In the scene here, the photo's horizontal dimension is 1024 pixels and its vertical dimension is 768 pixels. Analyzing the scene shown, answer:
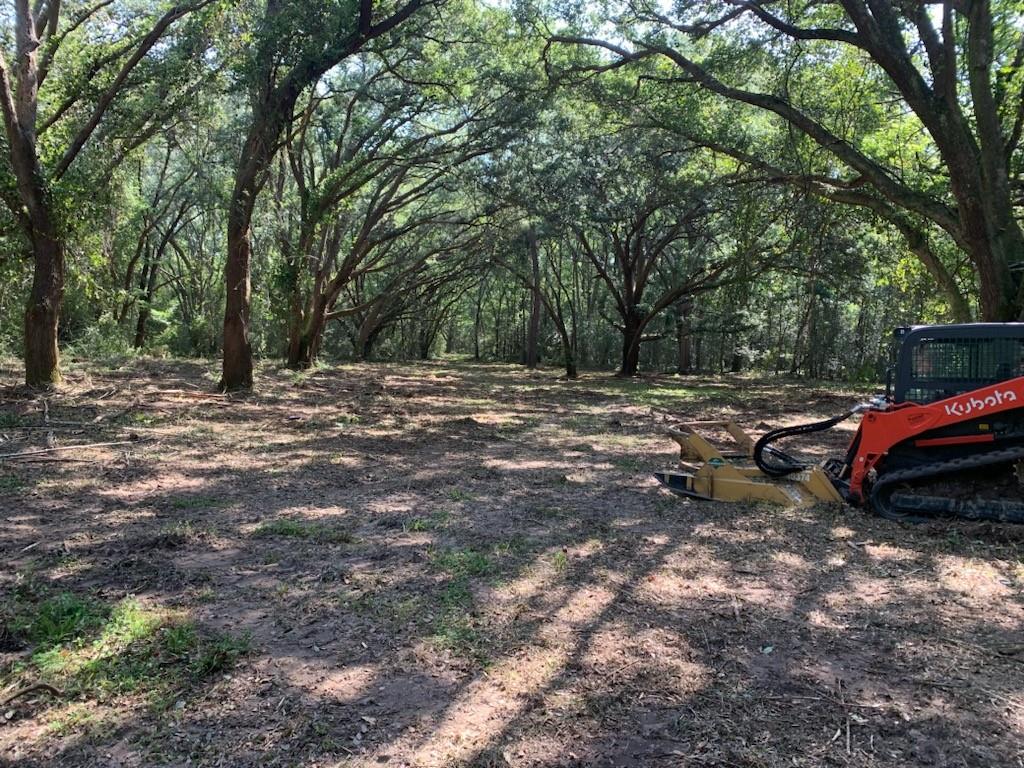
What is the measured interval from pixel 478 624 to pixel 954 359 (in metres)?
4.77

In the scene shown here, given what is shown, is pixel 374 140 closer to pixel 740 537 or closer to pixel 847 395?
pixel 847 395

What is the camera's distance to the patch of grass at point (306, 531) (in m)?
5.27

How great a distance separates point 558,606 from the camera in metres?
4.09

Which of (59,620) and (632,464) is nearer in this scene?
(59,620)

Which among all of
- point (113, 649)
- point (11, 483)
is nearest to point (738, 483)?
point (113, 649)

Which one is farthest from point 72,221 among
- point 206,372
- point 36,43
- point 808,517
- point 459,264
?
point 459,264

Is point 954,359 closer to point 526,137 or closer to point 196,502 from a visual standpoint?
point 196,502

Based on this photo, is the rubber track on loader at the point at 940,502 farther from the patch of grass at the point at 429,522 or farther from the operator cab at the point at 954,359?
the patch of grass at the point at 429,522

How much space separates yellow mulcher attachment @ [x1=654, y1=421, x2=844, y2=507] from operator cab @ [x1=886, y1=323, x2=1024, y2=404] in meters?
1.07

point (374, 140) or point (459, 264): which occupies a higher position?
point (374, 140)

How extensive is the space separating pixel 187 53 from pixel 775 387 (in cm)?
1951

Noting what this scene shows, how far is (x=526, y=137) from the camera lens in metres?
19.1

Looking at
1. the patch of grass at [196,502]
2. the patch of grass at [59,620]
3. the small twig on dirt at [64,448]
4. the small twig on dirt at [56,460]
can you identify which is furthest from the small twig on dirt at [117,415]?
the patch of grass at [59,620]

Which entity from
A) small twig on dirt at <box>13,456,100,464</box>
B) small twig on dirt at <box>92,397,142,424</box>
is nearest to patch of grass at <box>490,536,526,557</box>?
small twig on dirt at <box>13,456,100,464</box>
